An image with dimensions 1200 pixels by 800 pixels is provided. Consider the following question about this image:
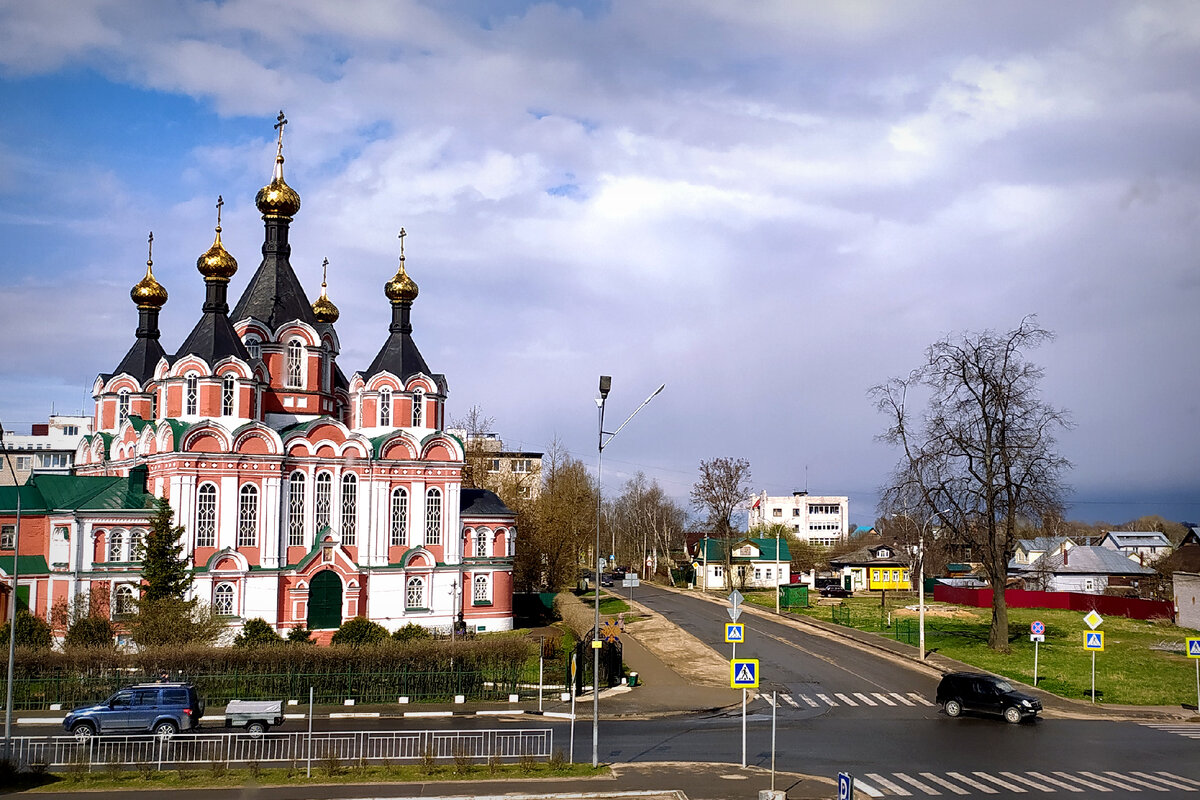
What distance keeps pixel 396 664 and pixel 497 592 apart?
2008 cm

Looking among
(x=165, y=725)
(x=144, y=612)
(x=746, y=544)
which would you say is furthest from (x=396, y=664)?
(x=746, y=544)

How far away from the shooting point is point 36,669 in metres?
33.3

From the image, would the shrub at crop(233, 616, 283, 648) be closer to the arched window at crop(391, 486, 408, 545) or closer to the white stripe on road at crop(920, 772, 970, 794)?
the arched window at crop(391, 486, 408, 545)

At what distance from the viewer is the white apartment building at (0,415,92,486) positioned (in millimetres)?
111250

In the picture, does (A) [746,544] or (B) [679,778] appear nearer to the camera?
(B) [679,778]

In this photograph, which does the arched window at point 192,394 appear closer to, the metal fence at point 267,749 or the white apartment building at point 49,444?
the metal fence at point 267,749

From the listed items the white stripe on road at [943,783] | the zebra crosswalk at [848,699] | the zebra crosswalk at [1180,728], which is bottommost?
the zebra crosswalk at [848,699]

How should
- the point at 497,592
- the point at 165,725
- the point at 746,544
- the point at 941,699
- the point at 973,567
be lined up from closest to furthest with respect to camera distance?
the point at 165,725
the point at 941,699
the point at 497,592
the point at 746,544
the point at 973,567

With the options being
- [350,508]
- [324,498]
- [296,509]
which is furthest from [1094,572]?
[296,509]

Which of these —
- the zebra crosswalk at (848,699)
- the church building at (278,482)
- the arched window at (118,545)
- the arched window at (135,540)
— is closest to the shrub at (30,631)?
the church building at (278,482)

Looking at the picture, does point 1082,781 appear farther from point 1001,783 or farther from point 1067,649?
point 1067,649

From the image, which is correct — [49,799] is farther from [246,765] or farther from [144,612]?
[144,612]

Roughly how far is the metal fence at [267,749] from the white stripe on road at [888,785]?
22.9 feet

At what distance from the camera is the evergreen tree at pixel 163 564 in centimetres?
4375
